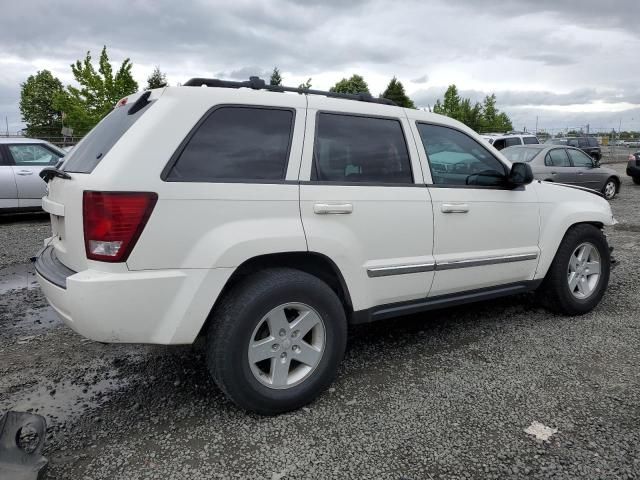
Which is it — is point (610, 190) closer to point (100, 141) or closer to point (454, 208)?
point (454, 208)

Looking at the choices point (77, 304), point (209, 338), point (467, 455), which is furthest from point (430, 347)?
point (77, 304)

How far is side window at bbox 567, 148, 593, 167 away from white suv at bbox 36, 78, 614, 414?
30.7 ft

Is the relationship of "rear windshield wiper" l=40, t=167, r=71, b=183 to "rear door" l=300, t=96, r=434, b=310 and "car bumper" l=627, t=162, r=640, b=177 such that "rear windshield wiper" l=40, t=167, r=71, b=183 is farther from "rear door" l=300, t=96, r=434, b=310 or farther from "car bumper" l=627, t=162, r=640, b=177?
"car bumper" l=627, t=162, r=640, b=177

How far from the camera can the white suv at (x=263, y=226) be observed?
2.45 metres

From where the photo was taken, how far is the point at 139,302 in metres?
2.45

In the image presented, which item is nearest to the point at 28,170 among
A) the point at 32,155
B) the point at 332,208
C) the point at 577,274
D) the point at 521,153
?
the point at 32,155

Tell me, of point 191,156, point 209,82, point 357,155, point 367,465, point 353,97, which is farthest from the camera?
point 353,97

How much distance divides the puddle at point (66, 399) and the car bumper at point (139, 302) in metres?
0.66

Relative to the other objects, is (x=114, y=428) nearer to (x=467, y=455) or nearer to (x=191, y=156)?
(x=191, y=156)

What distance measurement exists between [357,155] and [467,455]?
184 cm

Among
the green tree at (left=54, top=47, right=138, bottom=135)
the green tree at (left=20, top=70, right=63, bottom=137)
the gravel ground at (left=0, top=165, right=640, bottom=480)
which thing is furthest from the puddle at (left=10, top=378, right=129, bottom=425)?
the green tree at (left=20, top=70, right=63, bottom=137)

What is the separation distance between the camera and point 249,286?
2.69 m

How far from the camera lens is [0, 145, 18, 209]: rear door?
30.1 ft

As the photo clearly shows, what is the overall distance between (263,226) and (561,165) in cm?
1069
